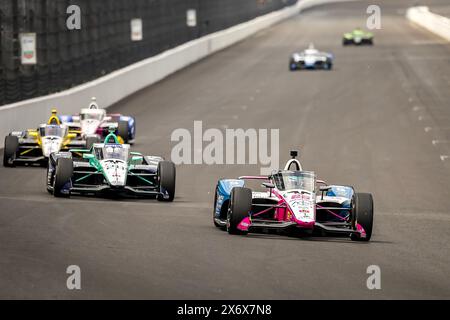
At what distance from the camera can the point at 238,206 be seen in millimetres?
17141

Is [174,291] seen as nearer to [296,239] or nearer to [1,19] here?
[296,239]

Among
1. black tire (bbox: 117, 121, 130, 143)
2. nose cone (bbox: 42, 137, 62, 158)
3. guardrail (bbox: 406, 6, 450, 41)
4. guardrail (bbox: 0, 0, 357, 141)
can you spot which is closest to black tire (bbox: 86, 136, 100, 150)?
nose cone (bbox: 42, 137, 62, 158)

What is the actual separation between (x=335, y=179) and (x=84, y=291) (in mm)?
13639

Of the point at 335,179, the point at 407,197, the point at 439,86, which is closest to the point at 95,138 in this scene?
the point at 335,179

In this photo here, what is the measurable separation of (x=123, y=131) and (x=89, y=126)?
1217 mm

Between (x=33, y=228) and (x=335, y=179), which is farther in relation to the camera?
(x=335, y=179)

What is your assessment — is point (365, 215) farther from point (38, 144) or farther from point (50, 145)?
point (38, 144)

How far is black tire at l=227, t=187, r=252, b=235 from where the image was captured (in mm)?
17156

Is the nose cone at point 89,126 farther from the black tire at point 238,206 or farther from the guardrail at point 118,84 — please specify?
the black tire at point 238,206

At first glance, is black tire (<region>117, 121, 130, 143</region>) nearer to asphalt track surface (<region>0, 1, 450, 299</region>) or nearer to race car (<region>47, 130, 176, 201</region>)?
asphalt track surface (<region>0, 1, 450, 299</region>)

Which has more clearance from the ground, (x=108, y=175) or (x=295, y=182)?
(x=295, y=182)

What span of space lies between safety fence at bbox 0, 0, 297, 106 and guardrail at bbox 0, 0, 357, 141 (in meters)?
0.49

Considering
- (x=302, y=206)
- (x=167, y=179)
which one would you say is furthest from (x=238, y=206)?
(x=167, y=179)
